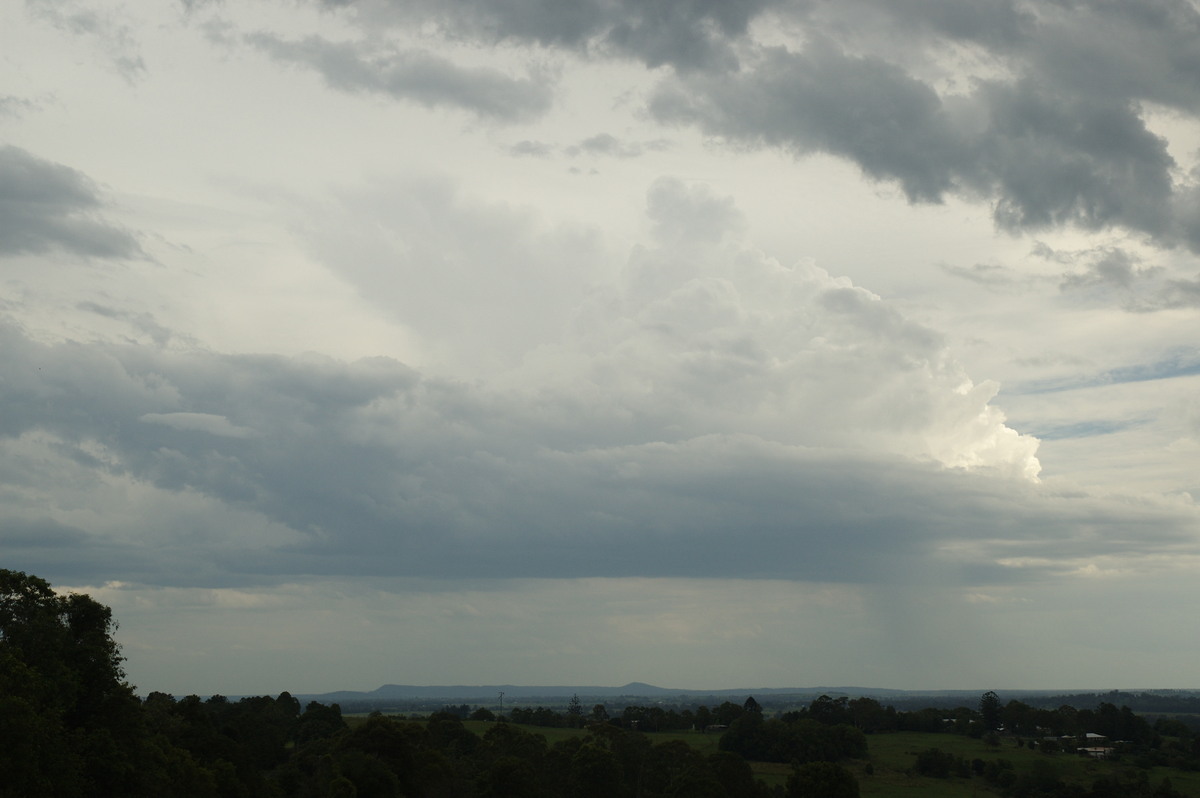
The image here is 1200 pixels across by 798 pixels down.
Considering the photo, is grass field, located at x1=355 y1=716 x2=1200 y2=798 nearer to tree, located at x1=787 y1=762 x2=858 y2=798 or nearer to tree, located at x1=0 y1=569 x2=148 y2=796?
tree, located at x1=787 y1=762 x2=858 y2=798

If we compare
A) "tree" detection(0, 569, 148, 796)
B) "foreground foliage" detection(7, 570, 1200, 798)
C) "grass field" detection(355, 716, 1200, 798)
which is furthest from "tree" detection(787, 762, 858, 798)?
"tree" detection(0, 569, 148, 796)

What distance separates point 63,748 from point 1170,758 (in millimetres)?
192309

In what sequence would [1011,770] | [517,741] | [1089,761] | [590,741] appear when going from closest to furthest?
1. [590,741]
2. [517,741]
3. [1011,770]
4. [1089,761]

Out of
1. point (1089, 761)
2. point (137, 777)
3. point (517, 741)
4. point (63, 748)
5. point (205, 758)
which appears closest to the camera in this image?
point (63, 748)

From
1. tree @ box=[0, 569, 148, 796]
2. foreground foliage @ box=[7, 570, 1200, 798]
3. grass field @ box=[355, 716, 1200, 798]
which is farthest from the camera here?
grass field @ box=[355, 716, 1200, 798]

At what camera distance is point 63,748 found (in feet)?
199

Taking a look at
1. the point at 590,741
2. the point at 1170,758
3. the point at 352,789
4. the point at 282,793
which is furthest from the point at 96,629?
the point at 1170,758

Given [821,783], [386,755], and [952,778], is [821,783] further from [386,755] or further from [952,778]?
[952,778]

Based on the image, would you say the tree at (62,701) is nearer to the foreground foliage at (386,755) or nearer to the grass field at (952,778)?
the foreground foliage at (386,755)

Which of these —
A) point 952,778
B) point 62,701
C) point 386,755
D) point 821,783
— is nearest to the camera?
point 62,701

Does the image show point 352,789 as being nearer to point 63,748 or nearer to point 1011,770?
point 63,748

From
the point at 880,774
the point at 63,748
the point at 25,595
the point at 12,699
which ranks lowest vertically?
the point at 880,774

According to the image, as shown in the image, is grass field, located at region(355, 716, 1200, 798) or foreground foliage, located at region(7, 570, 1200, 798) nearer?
foreground foliage, located at region(7, 570, 1200, 798)

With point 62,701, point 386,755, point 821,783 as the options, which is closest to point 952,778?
point 821,783
